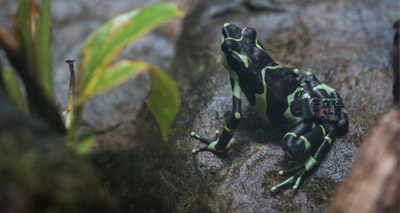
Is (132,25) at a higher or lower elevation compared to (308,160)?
higher

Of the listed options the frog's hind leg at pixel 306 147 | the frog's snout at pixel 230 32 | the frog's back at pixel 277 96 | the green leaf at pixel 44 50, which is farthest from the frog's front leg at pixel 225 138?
the green leaf at pixel 44 50

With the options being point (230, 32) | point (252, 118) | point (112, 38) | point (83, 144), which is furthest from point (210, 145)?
point (112, 38)

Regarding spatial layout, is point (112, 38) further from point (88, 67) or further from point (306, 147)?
point (306, 147)

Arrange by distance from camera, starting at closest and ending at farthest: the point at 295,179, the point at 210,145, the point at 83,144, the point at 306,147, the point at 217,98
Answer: the point at 83,144 → the point at 295,179 → the point at 306,147 → the point at 210,145 → the point at 217,98

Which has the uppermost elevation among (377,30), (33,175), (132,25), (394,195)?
(132,25)

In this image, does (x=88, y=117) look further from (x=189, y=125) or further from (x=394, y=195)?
(x=394, y=195)

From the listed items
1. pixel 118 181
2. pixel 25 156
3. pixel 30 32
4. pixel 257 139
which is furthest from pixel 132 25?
pixel 118 181

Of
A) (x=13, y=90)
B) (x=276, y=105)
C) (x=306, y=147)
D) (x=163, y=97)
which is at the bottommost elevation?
(x=306, y=147)

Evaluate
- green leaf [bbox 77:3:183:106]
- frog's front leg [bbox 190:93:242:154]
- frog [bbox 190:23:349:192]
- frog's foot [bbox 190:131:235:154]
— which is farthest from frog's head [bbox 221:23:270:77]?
green leaf [bbox 77:3:183:106]
